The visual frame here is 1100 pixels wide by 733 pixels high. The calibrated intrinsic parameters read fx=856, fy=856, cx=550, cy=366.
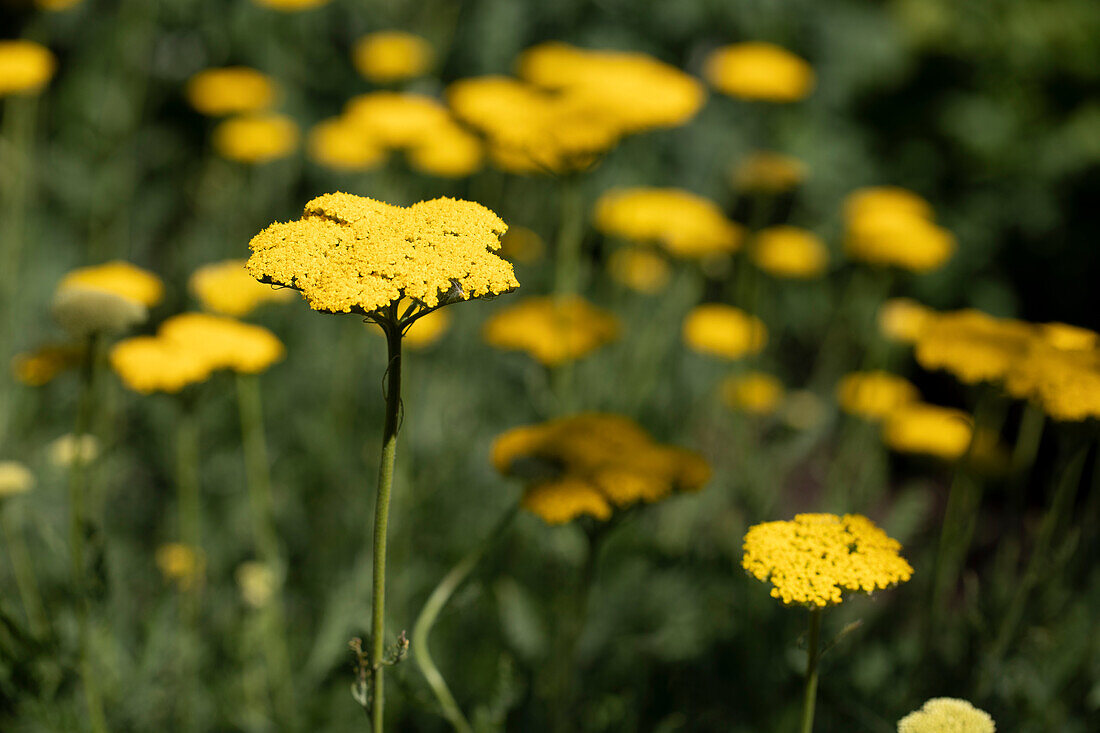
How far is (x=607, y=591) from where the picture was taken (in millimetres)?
1979

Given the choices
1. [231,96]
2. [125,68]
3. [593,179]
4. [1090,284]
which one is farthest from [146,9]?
[1090,284]

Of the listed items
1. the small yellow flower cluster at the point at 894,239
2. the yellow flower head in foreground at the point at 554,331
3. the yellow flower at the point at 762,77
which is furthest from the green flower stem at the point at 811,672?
the yellow flower at the point at 762,77

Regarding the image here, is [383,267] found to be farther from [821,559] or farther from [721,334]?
[721,334]

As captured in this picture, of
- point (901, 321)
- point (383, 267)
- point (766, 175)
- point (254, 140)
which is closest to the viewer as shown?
point (383, 267)

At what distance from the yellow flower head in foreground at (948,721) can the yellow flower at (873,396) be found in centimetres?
123

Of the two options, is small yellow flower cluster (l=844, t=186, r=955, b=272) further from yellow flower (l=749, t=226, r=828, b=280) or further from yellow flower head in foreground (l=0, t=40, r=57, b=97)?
yellow flower head in foreground (l=0, t=40, r=57, b=97)

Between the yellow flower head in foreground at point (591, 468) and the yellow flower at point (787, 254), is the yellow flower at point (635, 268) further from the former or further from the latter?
the yellow flower head in foreground at point (591, 468)

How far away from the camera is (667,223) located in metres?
2.06

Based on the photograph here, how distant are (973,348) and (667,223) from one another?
89cm

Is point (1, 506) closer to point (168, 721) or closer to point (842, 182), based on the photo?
point (168, 721)

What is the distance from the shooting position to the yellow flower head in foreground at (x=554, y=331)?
1789mm

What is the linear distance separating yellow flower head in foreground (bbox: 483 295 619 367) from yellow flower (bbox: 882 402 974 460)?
0.73 metres

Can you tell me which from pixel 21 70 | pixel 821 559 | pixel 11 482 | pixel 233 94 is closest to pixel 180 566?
pixel 11 482

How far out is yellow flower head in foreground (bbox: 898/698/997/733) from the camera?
86cm
